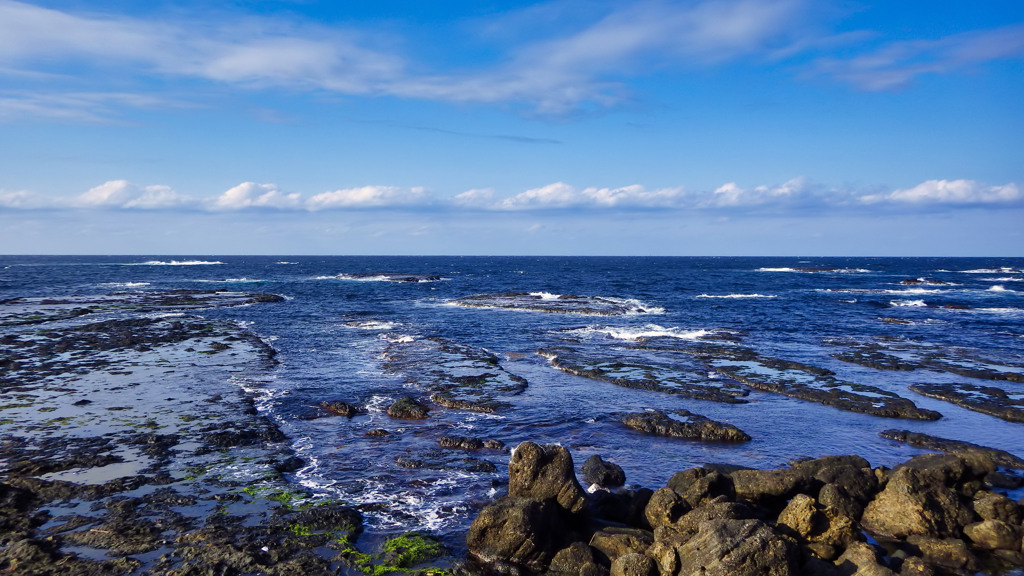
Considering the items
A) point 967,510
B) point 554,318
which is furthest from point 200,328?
point 967,510

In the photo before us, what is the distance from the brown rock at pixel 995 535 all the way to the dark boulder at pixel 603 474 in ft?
25.7

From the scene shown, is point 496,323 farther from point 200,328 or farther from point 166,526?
point 166,526

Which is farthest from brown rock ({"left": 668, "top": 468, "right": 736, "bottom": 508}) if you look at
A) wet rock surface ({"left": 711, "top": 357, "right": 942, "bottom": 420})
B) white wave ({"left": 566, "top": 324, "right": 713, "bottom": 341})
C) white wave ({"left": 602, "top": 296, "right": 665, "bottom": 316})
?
white wave ({"left": 602, "top": 296, "right": 665, "bottom": 316})

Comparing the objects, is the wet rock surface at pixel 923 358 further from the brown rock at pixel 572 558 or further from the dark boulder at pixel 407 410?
the brown rock at pixel 572 558

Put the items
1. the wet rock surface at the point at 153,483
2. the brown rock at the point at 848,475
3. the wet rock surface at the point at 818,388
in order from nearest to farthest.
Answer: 1. the wet rock surface at the point at 153,483
2. the brown rock at the point at 848,475
3. the wet rock surface at the point at 818,388

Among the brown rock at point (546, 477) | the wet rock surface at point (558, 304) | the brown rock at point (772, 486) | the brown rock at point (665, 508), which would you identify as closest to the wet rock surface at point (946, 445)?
the brown rock at point (772, 486)

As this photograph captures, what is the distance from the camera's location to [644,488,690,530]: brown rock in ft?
44.5

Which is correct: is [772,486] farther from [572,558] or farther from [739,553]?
[572,558]

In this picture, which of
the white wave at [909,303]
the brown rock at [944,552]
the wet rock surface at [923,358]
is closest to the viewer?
the brown rock at [944,552]

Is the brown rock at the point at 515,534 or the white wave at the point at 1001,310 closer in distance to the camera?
the brown rock at the point at 515,534

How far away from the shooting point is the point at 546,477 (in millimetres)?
14344

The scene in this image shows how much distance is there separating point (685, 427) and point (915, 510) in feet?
28.5

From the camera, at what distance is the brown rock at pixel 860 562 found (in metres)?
11.0

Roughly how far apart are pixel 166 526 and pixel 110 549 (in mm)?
1216
